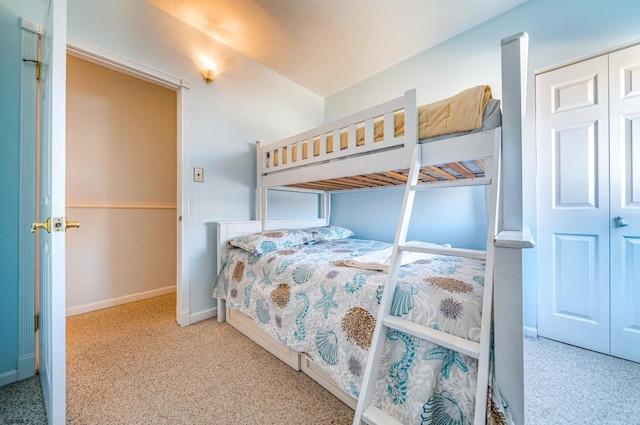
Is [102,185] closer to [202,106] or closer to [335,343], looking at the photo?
[202,106]

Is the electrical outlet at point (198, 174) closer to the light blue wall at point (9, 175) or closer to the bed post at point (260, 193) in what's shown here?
the bed post at point (260, 193)

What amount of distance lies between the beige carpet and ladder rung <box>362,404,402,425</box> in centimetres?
34

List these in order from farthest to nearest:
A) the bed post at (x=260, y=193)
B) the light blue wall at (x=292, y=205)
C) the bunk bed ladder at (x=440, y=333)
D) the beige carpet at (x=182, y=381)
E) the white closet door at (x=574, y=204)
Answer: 1. the light blue wall at (x=292, y=205)
2. the bed post at (x=260, y=193)
3. the white closet door at (x=574, y=204)
4. the beige carpet at (x=182, y=381)
5. the bunk bed ladder at (x=440, y=333)

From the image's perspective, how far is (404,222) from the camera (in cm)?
113

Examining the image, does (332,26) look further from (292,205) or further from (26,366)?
(26,366)

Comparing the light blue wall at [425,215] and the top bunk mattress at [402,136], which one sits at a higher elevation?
the top bunk mattress at [402,136]

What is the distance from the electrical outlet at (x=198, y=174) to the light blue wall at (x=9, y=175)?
100 centimetres

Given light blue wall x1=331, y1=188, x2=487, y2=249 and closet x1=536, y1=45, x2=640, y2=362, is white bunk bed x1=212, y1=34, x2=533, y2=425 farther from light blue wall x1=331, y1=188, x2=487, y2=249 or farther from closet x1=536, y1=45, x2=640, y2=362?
closet x1=536, y1=45, x2=640, y2=362

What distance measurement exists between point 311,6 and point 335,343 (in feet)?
8.00

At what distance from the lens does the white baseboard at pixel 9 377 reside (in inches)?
53.2

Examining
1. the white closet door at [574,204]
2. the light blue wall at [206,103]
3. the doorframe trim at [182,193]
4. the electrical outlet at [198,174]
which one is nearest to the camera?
the white closet door at [574,204]

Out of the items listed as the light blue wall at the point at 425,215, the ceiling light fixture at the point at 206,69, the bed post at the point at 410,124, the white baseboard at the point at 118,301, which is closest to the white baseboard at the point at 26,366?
the white baseboard at the point at 118,301

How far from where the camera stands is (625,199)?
5.38ft

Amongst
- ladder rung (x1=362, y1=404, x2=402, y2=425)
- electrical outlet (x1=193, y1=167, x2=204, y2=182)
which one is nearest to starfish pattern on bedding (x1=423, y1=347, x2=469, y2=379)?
ladder rung (x1=362, y1=404, x2=402, y2=425)
